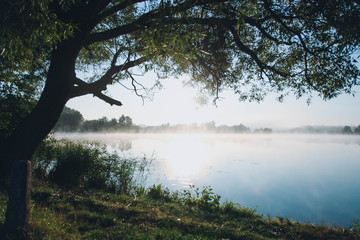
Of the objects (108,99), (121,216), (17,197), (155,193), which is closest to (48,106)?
(108,99)

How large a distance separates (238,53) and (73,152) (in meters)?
9.01

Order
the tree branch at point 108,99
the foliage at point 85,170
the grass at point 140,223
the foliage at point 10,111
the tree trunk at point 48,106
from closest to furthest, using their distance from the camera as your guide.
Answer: the grass at point 140,223, the tree trunk at point 48,106, the foliage at point 10,111, the foliage at point 85,170, the tree branch at point 108,99

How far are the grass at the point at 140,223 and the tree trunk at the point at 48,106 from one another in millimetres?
1402

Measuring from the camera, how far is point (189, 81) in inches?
537

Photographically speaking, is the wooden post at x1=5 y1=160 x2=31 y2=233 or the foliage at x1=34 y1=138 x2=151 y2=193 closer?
the wooden post at x1=5 y1=160 x2=31 y2=233

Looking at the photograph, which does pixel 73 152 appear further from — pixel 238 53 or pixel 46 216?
pixel 238 53

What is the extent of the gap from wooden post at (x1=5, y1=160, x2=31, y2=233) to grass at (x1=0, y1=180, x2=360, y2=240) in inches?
8.8

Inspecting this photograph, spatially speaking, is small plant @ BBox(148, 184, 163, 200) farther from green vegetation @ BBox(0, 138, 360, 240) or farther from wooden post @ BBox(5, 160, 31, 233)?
wooden post @ BBox(5, 160, 31, 233)

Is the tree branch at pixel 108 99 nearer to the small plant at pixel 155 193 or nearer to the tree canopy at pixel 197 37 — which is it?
the tree canopy at pixel 197 37

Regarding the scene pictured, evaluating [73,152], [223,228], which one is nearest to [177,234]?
[223,228]

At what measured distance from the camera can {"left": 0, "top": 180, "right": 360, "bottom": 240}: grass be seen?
4.34 m

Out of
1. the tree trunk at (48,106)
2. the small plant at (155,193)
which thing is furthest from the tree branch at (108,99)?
the small plant at (155,193)

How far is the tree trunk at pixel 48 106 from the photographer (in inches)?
250

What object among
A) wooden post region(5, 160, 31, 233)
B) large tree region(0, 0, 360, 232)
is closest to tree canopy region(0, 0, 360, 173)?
large tree region(0, 0, 360, 232)
